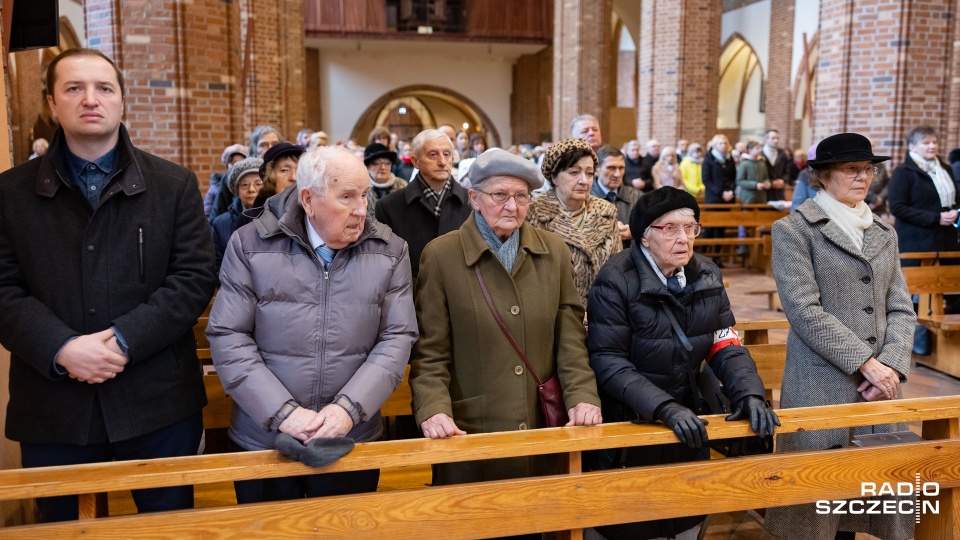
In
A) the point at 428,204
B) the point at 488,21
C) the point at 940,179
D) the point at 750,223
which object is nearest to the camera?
the point at 428,204

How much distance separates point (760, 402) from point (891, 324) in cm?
90

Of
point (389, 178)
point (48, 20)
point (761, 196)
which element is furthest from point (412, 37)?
point (48, 20)

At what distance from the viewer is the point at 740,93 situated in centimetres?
2655

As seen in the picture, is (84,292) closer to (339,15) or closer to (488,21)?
(339,15)

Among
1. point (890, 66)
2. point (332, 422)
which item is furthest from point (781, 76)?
point (332, 422)

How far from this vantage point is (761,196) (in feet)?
39.0

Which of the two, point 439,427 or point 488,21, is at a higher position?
point 488,21

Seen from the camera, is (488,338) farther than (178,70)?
No

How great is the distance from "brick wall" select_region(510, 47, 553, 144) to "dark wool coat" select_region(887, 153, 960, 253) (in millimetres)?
16323

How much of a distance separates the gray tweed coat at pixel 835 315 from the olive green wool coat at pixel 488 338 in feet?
3.20

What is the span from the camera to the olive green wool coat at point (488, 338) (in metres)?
2.79

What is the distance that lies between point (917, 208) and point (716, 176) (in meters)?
5.00

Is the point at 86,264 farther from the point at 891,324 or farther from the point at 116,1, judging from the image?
the point at 116,1

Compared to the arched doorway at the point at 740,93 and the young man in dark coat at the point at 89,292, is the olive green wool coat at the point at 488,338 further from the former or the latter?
the arched doorway at the point at 740,93
